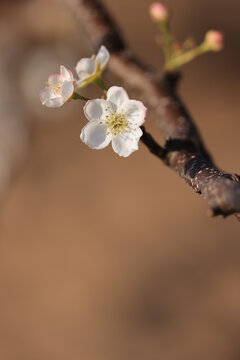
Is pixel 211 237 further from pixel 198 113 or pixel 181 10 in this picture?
pixel 181 10

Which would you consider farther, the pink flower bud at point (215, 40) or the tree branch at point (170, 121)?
the pink flower bud at point (215, 40)

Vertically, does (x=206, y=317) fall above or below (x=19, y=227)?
above

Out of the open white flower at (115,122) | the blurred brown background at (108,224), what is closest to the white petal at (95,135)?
the open white flower at (115,122)

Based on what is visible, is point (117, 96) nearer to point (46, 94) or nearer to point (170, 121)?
point (46, 94)

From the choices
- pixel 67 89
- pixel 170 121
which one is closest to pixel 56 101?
pixel 67 89

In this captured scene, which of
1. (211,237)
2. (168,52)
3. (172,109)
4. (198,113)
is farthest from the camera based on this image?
(198,113)

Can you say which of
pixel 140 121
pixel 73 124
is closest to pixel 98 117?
pixel 140 121

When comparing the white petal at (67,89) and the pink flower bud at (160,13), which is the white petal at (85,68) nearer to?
the white petal at (67,89)
